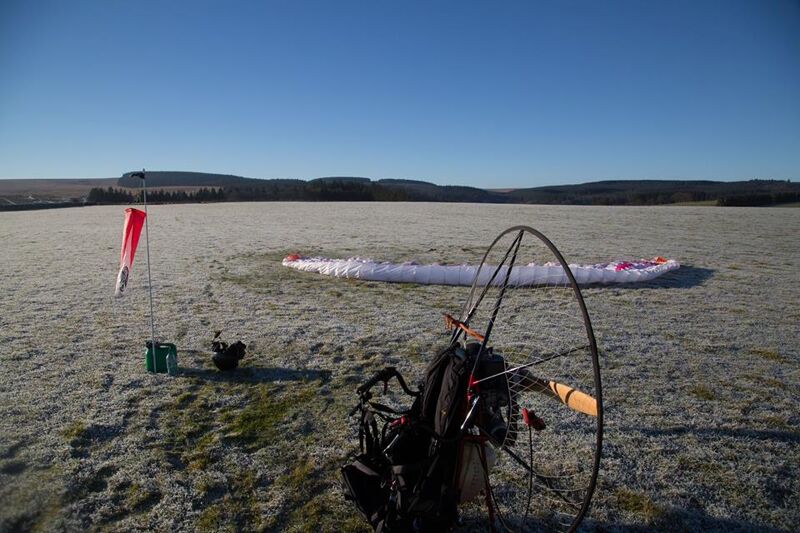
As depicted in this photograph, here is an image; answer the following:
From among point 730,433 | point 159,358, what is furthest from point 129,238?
point 730,433

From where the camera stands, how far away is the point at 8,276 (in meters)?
12.8

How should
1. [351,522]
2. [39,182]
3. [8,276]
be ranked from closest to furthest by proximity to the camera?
[351,522], [8,276], [39,182]

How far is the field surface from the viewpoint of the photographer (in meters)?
3.65

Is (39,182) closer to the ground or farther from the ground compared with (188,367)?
farther from the ground

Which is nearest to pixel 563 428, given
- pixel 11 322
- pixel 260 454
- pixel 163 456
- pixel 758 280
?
pixel 260 454

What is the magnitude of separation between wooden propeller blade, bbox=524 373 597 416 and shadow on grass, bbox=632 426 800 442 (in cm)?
207

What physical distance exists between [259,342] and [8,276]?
971 centimetres

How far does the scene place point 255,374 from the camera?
20.3 ft

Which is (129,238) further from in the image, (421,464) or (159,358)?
(421,464)

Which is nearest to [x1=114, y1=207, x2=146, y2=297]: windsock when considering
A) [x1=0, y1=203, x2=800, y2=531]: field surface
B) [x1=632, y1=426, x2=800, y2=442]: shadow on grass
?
[x1=0, y1=203, x2=800, y2=531]: field surface

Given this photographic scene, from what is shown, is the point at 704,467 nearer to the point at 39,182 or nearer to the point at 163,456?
the point at 163,456

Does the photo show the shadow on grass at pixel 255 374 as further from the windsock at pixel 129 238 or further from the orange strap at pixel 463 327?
the orange strap at pixel 463 327

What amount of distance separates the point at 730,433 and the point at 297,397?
4328 mm

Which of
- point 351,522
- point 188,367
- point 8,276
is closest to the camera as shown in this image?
point 351,522
